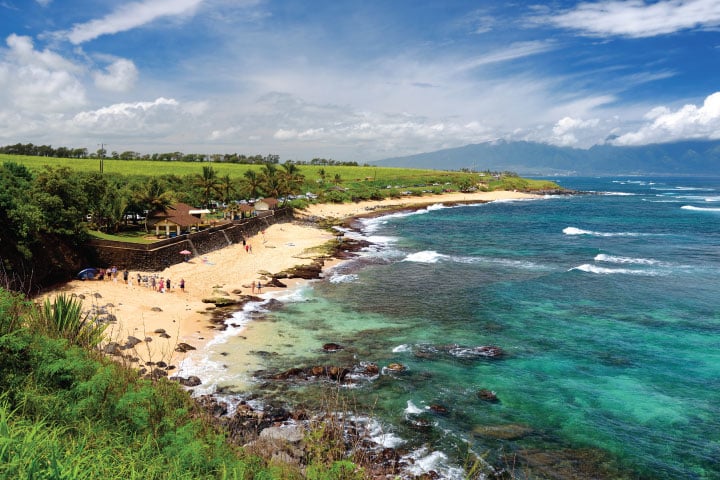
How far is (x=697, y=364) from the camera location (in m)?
23.6

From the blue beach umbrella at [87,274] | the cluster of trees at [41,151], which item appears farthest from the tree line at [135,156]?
the blue beach umbrella at [87,274]

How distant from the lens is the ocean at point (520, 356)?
55.2ft

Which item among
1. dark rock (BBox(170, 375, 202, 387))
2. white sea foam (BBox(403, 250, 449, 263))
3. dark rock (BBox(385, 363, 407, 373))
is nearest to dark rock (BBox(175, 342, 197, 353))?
dark rock (BBox(170, 375, 202, 387))

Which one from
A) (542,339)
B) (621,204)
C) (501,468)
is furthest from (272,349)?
(621,204)

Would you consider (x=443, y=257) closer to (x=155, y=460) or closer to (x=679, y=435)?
(x=679, y=435)

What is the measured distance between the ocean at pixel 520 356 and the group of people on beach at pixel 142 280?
23.1ft

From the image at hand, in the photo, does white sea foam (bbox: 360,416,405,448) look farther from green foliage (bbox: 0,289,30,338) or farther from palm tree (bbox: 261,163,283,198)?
palm tree (bbox: 261,163,283,198)

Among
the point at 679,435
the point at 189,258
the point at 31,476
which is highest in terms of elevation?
the point at 31,476

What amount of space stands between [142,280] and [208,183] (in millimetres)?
31506

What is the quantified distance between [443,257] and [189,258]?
26622mm

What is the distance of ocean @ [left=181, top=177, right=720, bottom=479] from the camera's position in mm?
16812

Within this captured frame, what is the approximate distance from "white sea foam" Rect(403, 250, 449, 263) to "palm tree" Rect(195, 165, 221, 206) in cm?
3072

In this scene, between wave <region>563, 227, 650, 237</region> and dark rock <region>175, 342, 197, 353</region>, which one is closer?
dark rock <region>175, 342, 197, 353</region>

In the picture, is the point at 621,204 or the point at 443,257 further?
the point at 621,204
